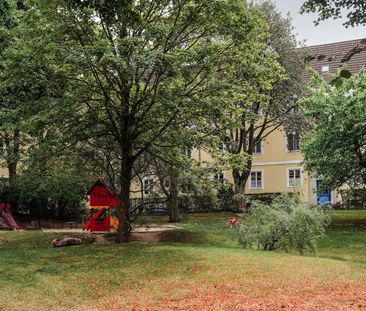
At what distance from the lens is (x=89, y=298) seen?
8.54 meters

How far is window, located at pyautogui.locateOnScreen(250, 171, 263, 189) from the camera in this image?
4081 cm

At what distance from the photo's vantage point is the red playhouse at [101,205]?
63.9 feet

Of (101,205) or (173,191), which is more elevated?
(173,191)

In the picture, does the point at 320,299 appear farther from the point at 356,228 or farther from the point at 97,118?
the point at 356,228

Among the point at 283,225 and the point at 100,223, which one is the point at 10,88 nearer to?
the point at 100,223

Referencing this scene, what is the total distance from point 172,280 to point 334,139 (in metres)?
12.8

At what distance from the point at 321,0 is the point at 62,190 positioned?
79.0 feet

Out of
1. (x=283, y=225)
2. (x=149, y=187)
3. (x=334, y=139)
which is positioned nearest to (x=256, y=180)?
(x=149, y=187)

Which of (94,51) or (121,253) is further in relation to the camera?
(121,253)

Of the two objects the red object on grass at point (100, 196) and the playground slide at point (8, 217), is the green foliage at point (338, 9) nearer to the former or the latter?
the red object on grass at point (100, 196)

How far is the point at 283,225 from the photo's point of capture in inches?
550

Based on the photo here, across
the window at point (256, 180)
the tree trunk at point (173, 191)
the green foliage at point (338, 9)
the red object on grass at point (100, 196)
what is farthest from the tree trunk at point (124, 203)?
the window at point (256, 180)

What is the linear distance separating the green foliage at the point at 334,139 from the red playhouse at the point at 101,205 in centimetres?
917

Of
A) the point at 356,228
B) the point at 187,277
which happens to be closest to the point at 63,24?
A: the point at 187,277
